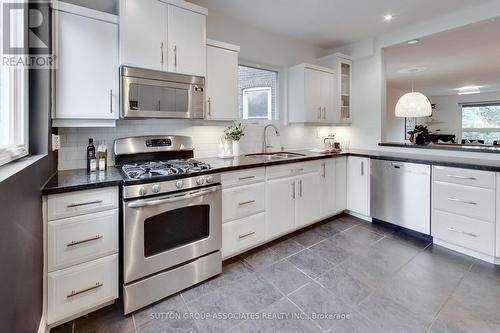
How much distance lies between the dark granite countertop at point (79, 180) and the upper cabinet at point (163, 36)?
2.95ft

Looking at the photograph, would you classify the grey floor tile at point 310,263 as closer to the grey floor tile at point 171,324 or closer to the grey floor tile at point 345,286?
the grey floor tile at point 345,286

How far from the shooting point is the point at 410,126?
9648mm

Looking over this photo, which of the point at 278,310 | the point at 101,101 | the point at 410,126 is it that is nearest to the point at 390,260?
the point at 278,310

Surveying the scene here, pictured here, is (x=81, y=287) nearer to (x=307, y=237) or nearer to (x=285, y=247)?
(x=285, y=247)

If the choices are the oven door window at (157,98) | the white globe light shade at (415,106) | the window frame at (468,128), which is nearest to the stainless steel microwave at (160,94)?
the oven door window at (157,98)

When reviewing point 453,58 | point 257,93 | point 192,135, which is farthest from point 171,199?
point 453,58

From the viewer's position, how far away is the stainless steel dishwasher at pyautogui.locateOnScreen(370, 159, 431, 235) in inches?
114

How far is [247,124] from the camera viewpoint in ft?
11.1

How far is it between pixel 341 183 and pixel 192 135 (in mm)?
2149

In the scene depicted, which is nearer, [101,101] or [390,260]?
[101,101]

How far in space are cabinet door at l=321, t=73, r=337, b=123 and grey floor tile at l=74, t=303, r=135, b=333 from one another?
3.30 meters

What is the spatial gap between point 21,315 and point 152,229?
84 cm

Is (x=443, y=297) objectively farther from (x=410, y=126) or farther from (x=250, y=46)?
(x=410, y=126)

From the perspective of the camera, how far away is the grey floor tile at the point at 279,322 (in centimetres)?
166
